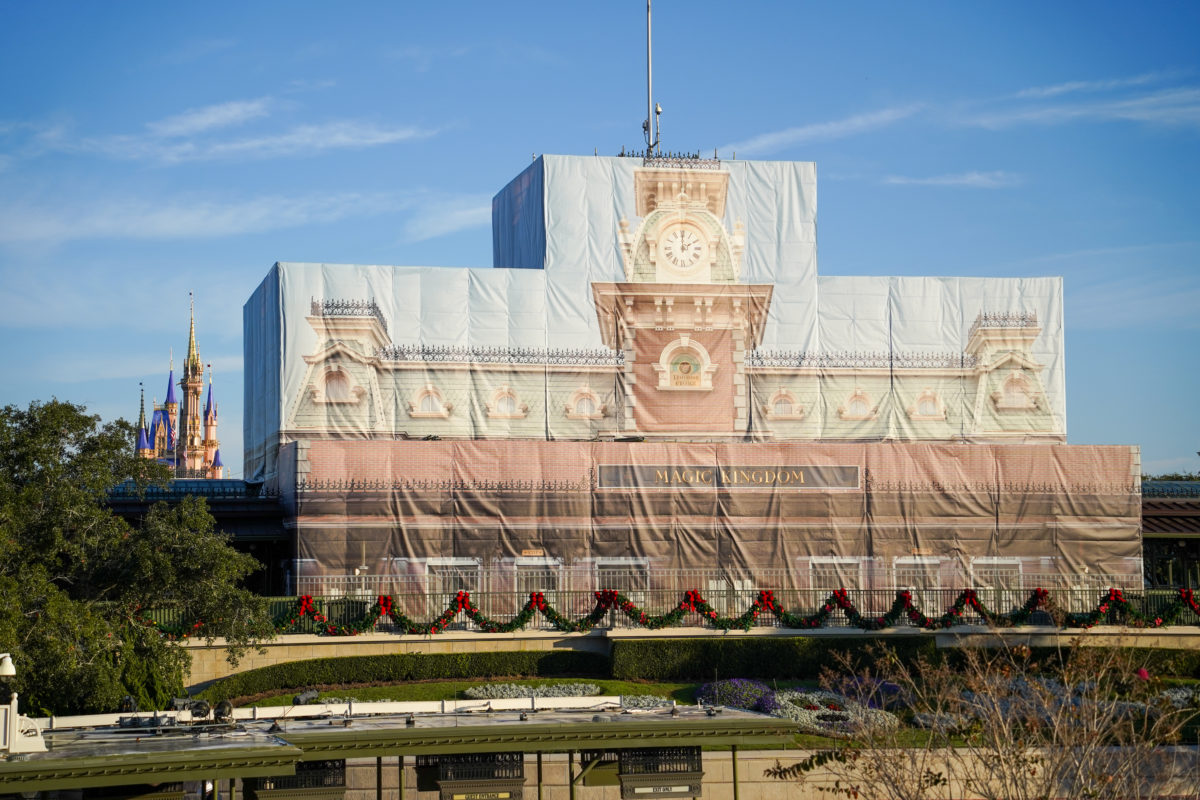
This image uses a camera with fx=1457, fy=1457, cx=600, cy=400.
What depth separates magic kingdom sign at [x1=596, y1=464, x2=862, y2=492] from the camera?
42.1m

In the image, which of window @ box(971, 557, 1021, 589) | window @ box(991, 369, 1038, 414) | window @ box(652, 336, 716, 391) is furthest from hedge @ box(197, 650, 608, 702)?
window @ box(991, 369, 1038, 414)

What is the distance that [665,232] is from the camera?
4681 centimetres

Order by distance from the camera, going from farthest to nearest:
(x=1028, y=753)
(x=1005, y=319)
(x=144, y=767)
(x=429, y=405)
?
(x=1005, y=319) → (x=429, y=405) → (x=1028, y=753) → (x=144, y=767)

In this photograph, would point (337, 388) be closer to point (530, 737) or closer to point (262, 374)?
point (262, 374)

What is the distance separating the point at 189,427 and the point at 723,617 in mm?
128913

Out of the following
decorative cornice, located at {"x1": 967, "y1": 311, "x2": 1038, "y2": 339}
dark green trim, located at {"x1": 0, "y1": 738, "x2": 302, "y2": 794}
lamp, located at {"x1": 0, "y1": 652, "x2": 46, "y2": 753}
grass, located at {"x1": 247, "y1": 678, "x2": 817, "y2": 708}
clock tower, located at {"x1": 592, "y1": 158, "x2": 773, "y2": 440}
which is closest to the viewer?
dark green trim, located at {"x1": 0, "y1": 738, "x2": 302, "y2": 794}

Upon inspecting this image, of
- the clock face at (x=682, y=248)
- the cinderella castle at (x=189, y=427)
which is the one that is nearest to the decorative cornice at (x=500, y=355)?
the clock face at (x=682, y=248)

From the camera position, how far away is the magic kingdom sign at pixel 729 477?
4206 centimetres

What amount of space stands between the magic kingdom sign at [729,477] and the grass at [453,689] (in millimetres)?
8994

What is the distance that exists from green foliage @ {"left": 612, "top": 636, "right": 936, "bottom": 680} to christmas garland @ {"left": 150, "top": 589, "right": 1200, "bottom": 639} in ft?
3.51

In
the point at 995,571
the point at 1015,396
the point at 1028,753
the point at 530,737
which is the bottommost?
the point at 1028,753

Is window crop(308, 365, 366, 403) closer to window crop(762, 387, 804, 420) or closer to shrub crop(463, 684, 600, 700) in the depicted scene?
window crop(762, 387, 804, 420)

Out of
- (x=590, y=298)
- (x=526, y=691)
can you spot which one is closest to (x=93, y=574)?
(x=526, y=691)

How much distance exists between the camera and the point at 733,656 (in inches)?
1364
